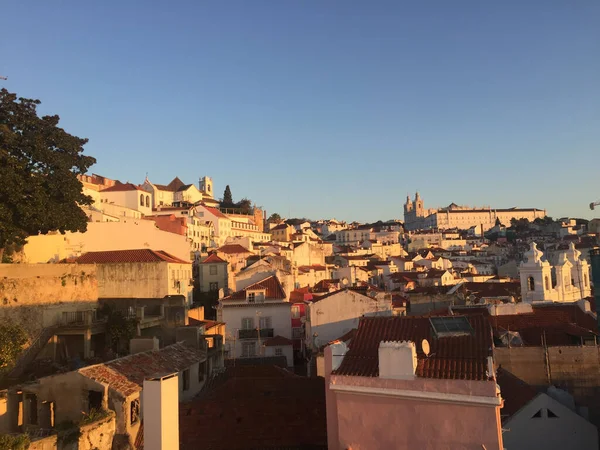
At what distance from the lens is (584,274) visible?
48.2 m

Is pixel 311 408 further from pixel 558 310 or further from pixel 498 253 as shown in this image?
pixel 498 253

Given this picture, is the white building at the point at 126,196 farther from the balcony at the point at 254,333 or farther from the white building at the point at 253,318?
the balcony at the point at 254,333

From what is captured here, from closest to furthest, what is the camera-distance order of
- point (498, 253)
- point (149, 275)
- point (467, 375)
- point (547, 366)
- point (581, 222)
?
point (467, 375) → point (547, 366) → point (149, 275) → point (498, 253) → point (581, 222)

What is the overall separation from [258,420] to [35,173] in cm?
2167

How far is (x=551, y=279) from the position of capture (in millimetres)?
42375

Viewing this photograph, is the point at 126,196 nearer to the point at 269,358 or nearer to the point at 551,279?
the point at 269,358

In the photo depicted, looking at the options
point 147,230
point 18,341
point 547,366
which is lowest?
point 547,366

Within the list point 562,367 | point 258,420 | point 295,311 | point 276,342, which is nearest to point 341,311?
point 276,342

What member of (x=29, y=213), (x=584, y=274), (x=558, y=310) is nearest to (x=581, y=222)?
(x=584, y=274)

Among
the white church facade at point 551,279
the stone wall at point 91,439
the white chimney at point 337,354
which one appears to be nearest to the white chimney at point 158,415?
the white chimney at point 337,354

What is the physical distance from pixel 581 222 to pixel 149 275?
144 m

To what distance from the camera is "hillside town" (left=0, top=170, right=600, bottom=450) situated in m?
10.9

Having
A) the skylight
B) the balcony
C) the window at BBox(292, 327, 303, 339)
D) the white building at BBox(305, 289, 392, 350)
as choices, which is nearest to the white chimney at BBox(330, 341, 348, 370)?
the skylight

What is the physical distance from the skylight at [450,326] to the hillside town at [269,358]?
0.07 metres
